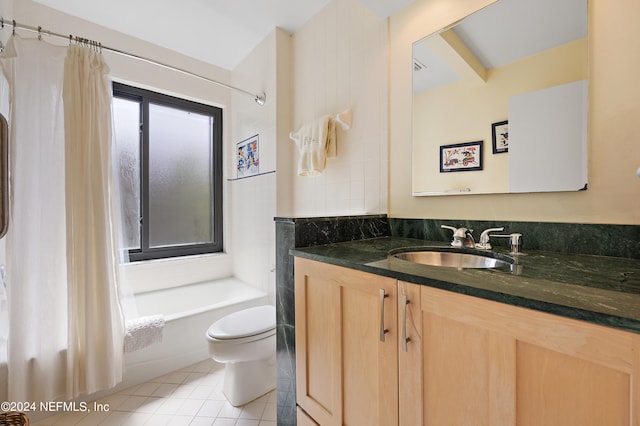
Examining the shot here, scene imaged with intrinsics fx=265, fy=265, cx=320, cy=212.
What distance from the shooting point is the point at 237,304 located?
1.98 metres

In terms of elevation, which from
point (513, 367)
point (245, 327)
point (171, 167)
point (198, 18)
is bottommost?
point (245, 327)

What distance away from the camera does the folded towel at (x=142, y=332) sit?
1480 mm

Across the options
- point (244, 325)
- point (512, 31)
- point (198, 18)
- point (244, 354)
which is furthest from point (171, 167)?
point (512, 31)

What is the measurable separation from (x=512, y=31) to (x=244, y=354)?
195cm

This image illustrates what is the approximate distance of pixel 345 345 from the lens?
0.90m

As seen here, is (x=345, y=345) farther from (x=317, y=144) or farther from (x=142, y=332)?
(x=142, y=332)

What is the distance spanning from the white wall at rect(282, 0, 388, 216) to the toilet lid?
75 centimetres

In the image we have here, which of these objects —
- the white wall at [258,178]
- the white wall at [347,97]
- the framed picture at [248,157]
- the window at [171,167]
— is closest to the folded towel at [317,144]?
the white wall at [347,97]

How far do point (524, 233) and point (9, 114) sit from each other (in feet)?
7.59

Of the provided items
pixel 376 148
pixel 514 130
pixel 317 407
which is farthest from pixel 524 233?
pixel 317 407

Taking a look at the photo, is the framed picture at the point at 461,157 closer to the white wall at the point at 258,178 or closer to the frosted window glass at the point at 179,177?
the white wall at the point at 258,178

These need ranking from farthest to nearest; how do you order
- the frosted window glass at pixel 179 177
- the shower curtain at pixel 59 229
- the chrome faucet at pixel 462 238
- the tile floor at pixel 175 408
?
the frosted window glass at pixel 179 177 < the tile floor at pixel 175 408 < the shower curtain at pixel 59 229 < the chrome faucet at pixel 462 238

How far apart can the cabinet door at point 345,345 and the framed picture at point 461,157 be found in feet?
2.44

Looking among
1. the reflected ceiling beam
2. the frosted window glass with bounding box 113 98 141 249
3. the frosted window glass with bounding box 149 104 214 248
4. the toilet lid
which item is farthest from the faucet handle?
the frosted window glass with bounding box 149 104 214 248
